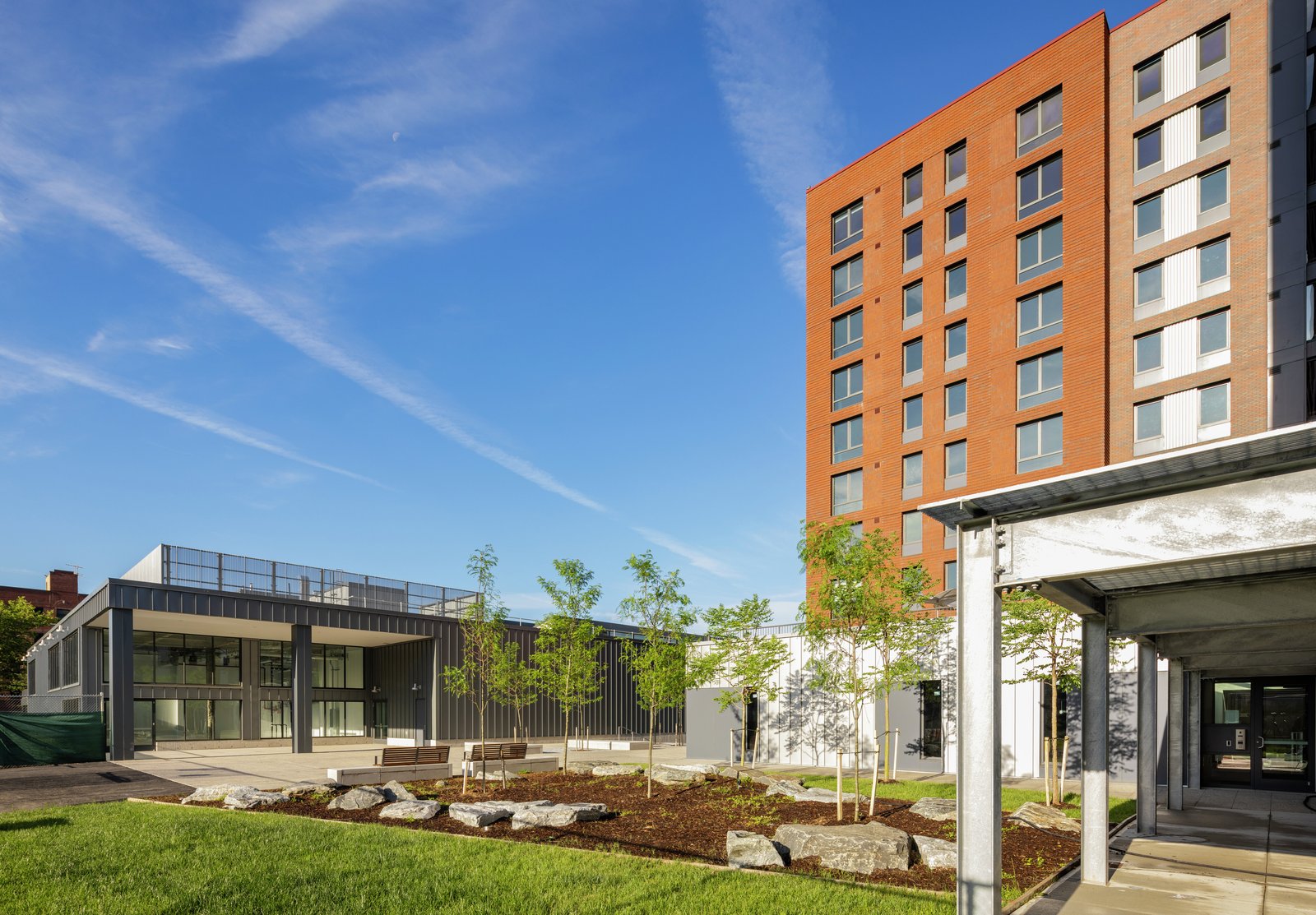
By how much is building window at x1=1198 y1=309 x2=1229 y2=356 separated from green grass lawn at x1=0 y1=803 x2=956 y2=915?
2938 centimetres

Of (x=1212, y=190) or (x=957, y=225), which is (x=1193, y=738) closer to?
(x=1212, y=190)

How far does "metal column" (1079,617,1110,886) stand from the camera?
35.1 feet

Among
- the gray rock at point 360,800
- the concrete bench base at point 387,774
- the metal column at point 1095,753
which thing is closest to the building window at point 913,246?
the concrete bench base at point 387,774

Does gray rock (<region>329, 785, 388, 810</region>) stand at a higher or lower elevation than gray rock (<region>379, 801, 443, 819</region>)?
lower

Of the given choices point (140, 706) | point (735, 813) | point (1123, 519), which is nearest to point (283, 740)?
point (140, 706)

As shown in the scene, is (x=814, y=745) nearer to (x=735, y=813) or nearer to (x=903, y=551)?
(x=903, y=551)

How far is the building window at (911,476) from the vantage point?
40.0 m

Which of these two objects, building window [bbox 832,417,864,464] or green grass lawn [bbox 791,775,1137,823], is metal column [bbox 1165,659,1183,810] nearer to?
green grass lawn [bbox 791,775,1137,823]

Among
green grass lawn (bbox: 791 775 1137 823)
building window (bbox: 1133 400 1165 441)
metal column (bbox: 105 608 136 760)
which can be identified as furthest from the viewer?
building window (bbox: 1133 400 1165 441)

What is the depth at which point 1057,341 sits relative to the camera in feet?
117

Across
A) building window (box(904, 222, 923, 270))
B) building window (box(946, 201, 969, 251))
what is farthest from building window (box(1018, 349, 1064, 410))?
building window (box(904, 222, 923, 270))

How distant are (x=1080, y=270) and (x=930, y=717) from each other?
18.4m

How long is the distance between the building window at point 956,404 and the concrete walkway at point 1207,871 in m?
23.0

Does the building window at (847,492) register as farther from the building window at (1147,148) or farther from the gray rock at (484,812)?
the gray rock at (484,812)
